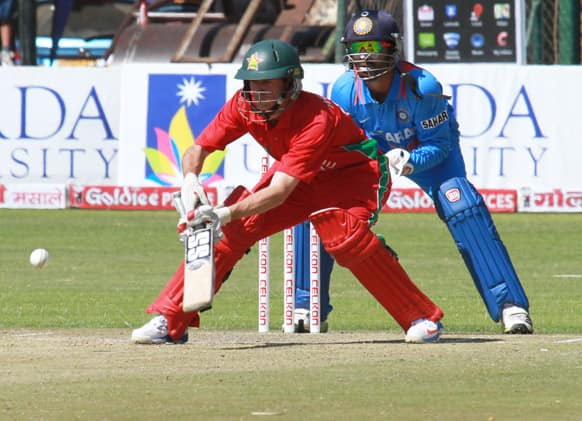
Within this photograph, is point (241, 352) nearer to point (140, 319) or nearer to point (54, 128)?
point (140, 319)

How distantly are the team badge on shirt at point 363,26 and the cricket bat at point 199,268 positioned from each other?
2013mm

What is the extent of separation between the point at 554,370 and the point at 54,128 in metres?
12.6

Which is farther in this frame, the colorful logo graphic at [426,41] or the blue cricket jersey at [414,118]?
the colorful logo graphic at [426,41]

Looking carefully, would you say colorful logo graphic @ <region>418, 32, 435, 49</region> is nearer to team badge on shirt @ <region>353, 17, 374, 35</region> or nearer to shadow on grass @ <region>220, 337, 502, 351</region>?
team badge on shirt @ <region>353, 17, 374, 35</region>

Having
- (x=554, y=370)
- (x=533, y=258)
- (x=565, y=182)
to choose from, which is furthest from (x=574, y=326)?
(x=565, y=182)

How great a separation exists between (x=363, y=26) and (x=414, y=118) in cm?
64

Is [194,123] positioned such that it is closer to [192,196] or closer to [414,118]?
[414,118]

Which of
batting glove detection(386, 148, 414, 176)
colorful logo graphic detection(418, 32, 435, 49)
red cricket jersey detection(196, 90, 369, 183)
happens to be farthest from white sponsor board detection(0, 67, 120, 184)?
red cricket jersey detection(196, 90, 369, 183)

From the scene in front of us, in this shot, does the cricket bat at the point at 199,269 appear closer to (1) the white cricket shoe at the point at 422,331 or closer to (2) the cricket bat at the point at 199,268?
(2) the cricket bat at the point at 199,268

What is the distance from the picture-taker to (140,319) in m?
10.8

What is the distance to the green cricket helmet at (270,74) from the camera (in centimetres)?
815

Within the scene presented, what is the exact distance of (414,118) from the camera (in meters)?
9.50

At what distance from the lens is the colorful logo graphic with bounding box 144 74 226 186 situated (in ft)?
62.6

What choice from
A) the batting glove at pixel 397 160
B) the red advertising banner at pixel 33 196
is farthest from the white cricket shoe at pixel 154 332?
the red advertising banner at pixel 33 196
